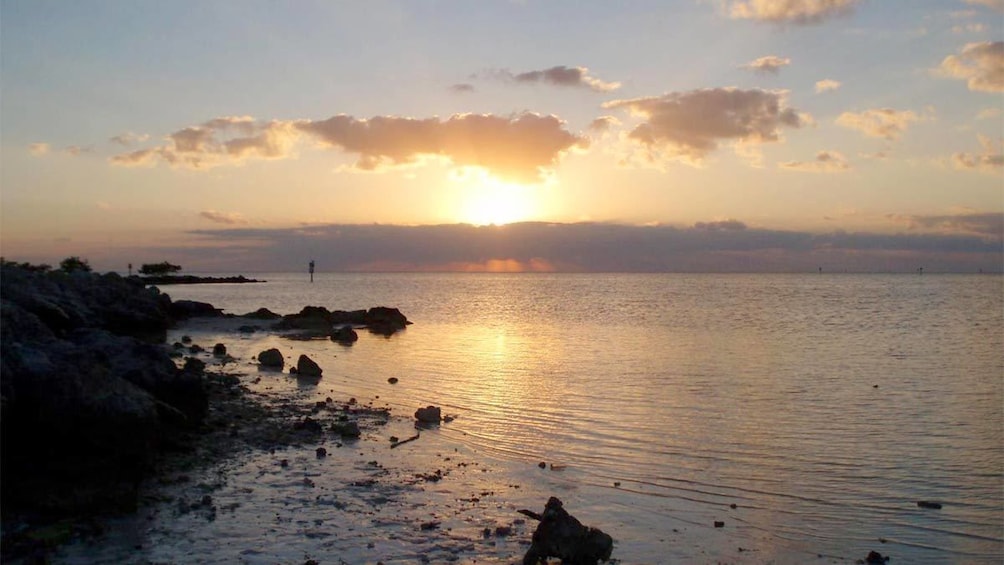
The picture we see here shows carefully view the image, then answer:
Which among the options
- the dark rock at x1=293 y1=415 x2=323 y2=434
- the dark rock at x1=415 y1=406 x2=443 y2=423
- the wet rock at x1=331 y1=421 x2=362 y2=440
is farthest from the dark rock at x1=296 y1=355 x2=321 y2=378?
the wet rock at x1=331 y1=421 x2=362 y2=440

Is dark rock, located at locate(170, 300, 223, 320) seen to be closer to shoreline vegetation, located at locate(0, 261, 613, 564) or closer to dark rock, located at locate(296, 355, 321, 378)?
dark rock, located at locate(296, 355, 321, 378)

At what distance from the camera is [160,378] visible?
1650cm

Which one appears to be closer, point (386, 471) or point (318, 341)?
point (386, 471)

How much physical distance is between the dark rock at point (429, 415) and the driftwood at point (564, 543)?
1002 cm

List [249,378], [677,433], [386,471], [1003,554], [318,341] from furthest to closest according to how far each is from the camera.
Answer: [318,341] < [249,378] < [677,433] < [386,471] < [1003,554]

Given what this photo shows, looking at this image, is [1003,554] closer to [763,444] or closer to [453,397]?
[763,444]

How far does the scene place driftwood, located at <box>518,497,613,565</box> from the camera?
34.1 ft

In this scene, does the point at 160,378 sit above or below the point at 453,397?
above

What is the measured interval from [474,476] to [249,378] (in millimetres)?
15502

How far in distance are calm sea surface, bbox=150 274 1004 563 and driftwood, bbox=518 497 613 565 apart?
33.9 inches

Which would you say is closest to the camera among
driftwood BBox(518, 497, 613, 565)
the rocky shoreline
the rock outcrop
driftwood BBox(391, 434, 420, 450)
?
driftwood BBox(518, 497, 613, 565)

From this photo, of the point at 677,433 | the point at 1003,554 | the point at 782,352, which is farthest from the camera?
the point at 782,352

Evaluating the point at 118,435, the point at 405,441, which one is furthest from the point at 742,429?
the point at 118,435

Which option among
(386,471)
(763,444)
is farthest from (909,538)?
(386,471)
